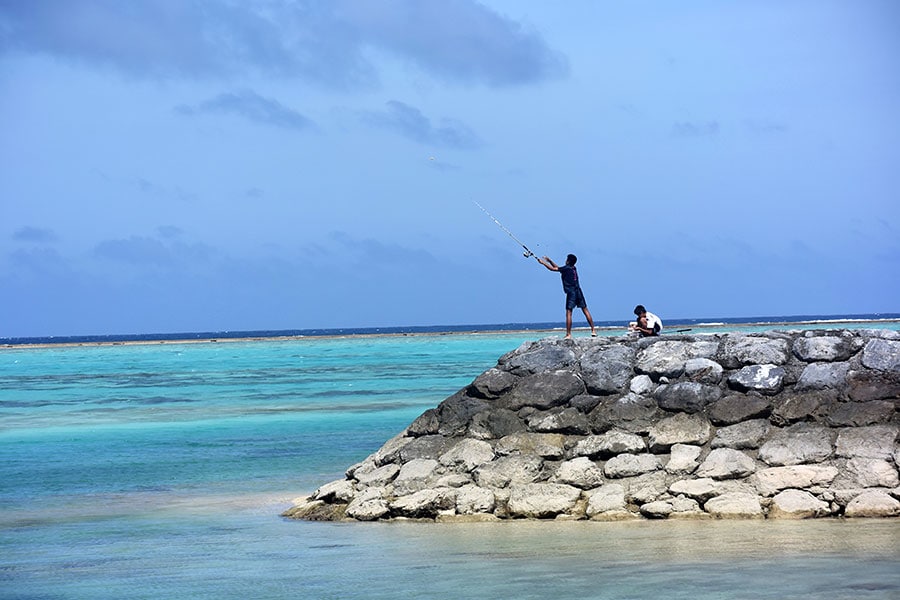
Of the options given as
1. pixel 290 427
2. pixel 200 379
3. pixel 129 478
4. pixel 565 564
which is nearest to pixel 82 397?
pixel 200 379

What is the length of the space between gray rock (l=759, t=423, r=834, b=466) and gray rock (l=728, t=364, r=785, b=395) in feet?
1.70

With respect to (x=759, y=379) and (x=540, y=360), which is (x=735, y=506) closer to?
(x=759, y=379)

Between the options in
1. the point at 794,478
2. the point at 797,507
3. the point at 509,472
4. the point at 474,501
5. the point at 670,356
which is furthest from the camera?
the point at 670,356

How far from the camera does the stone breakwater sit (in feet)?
35.9

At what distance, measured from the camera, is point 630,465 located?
37.4 ft

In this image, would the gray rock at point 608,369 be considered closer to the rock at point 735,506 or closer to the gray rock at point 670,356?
the gray rock at point 670,356

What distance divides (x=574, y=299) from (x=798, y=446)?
4.77 metres

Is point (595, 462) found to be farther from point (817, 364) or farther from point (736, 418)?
point (817, 364)

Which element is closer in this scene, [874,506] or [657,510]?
[874,506]

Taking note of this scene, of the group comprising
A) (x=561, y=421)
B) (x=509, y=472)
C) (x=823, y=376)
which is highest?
(x=823, y=376)

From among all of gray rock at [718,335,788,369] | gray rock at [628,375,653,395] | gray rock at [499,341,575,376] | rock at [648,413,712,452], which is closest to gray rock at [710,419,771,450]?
rock at [648,413,712,452]

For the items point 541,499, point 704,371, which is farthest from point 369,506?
point 704,371

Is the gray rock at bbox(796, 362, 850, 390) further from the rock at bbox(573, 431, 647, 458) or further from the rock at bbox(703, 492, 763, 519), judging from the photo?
the rock at bbox(573, 431, 647, 458)

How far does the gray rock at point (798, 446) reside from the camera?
36.5ft
